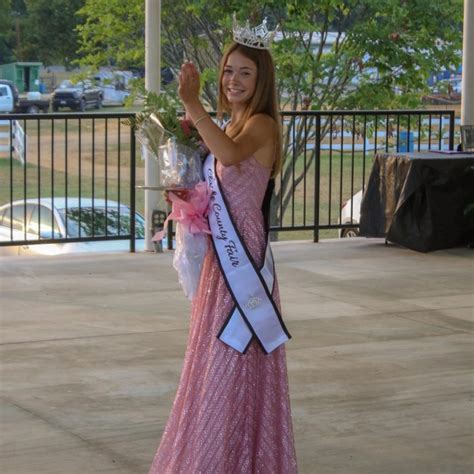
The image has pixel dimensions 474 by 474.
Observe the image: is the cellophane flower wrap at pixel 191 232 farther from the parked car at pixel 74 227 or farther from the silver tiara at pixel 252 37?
the parked car at pixel 74 227

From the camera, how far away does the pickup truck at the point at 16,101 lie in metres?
28.3

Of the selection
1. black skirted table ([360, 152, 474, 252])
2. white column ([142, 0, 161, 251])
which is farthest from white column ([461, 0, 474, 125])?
white column ([142, 0, 161, 251])

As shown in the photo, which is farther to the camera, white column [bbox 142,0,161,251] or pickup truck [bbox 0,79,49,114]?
pickup truck [bbox 0,79,49,114]

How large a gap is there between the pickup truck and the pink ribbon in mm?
23375

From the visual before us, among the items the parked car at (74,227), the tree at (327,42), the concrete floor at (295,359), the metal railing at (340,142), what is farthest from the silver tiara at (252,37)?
the tree at (327,42)

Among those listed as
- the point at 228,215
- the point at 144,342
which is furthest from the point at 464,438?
the point at 144,342

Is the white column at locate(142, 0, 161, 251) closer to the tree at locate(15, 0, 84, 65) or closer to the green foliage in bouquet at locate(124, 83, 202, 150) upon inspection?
the green foliage in bouquet at locate(124, 83, 202, 150)

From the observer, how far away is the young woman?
4230 millimetres

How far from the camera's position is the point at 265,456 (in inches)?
170

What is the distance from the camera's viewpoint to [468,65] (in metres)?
11.5

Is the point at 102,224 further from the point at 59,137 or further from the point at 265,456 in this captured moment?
the point at 59,137

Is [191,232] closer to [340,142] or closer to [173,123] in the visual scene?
[173,123]

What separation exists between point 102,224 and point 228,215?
24.3ft

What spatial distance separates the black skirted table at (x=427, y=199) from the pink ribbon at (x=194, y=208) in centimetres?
611
